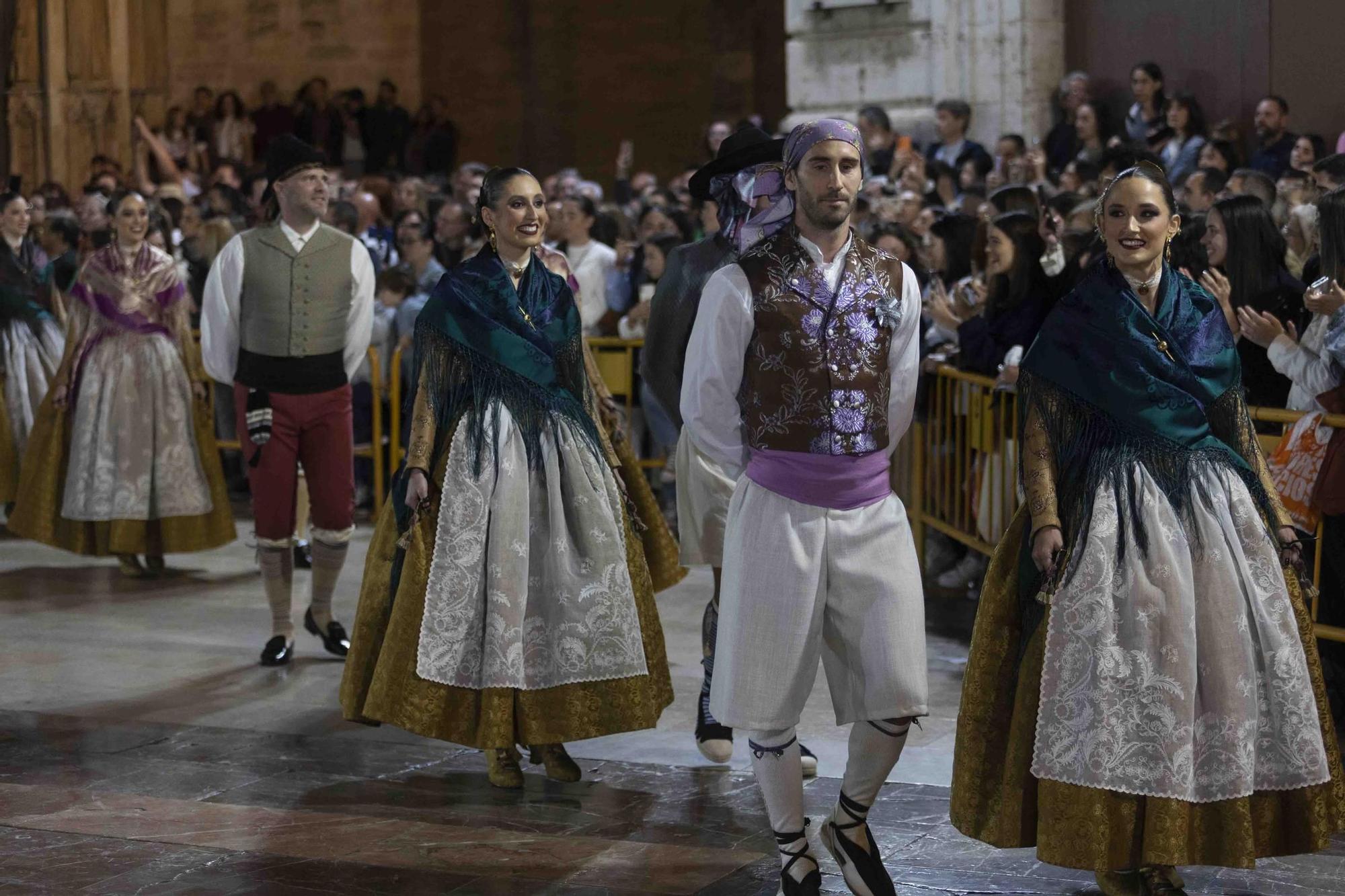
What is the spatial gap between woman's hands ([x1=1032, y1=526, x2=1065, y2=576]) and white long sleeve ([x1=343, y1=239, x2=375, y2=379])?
138 inches

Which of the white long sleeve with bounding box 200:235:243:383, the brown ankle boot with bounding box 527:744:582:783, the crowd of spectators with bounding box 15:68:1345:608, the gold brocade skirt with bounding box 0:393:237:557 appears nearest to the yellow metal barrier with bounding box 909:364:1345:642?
the crowd of spectators with bounding box 15:68:1345:608

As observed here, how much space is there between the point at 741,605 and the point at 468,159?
18510 millimetres

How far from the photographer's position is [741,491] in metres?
4.41

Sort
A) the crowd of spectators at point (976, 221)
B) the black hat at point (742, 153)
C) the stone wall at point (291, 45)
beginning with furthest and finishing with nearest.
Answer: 1. the stone wall at point (291, 45)
2. the crowd of spectators at point (976, 221)
3. the black hat at point (742, 153)

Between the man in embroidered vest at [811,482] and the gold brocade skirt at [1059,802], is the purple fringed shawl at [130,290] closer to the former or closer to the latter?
the man in embroidered vest at [811,482]

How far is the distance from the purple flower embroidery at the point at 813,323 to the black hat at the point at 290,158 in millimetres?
3139

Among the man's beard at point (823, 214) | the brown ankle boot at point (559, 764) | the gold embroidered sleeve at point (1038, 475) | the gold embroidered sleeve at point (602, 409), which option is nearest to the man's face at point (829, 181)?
the man's beard at point (823, 214)

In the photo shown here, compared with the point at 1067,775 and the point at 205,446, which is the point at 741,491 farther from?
the point at 205,446

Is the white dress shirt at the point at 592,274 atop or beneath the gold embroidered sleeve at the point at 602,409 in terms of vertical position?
atop

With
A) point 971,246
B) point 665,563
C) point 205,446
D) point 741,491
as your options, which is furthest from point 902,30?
point 741,491

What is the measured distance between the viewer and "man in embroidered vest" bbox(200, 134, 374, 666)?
6.93 metres

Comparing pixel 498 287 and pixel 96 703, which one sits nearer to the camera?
pixel 498 287

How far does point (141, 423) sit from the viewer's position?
8617 mm

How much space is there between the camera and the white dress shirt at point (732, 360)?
4.30 m
